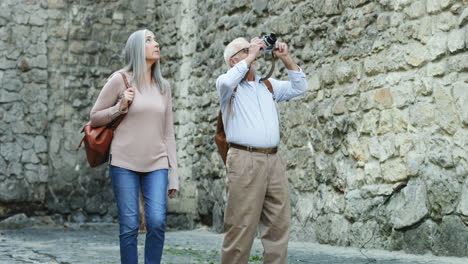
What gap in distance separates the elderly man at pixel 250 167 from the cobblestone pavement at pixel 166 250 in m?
1.64

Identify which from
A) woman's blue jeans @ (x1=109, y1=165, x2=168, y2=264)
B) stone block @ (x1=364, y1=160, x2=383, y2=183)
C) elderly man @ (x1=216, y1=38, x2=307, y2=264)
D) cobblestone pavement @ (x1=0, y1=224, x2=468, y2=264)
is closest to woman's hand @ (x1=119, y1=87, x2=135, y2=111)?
woman's blue jeans @ (x1=109, y1=165, x2=168, y2=264)

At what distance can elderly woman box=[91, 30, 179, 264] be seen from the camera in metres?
4.50

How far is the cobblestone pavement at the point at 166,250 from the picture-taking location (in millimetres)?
5957

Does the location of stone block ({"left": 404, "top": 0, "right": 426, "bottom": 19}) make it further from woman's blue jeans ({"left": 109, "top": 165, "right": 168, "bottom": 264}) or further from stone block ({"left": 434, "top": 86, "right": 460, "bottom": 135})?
woman's blue jeans ({"left": 109, "top": 165, "right": 168, "bottom": 264})

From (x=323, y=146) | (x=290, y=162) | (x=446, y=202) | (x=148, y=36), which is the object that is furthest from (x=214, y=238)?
(x=148, y=36)

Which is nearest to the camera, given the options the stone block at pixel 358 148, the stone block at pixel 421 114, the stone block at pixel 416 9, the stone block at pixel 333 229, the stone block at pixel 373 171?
the stone block at pixel 421 114

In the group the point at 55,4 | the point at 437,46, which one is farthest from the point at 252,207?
the point at 55,4

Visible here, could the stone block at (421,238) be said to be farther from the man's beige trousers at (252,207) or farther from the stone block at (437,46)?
the man's beige trousers at (252,207)

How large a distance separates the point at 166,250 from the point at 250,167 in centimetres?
306

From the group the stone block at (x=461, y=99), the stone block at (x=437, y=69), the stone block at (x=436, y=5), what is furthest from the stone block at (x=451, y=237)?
the stone block at (x=436, y=5)

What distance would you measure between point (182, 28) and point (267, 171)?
250 inches

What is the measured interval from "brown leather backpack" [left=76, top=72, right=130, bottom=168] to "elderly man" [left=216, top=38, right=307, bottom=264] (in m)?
0.68

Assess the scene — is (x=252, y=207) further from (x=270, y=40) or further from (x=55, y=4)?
(x=55, y=4)

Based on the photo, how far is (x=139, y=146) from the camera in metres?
4.55
